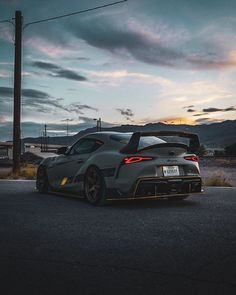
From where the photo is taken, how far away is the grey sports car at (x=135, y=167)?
8320 millimetres

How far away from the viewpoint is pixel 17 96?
19234mm

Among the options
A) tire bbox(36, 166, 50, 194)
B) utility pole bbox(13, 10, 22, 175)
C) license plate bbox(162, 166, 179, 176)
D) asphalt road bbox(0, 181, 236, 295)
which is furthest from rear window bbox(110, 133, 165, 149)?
utility pole bbox(13, 10, 22, 175)

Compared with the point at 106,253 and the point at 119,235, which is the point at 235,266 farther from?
the point at 119,235

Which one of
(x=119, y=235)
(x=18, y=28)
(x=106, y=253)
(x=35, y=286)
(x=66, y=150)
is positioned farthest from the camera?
(x=18, y=28)

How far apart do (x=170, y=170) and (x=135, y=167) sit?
71cm

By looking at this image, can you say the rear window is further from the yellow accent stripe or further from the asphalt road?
the yellow accent stripe

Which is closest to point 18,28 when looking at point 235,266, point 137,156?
point 137,156

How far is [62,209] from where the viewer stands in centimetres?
816

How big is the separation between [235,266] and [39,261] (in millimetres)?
1828

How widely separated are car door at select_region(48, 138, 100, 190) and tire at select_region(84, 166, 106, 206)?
1.71 ft

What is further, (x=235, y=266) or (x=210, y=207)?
(x=210, y=207)

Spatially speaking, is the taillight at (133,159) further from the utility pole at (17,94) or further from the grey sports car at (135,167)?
the utility pole at (17,94)

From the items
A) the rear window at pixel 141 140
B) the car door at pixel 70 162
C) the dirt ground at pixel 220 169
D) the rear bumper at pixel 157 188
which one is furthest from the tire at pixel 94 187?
the dirt ground at pixel 220 169

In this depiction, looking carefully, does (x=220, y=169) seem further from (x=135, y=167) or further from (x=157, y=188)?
(x=135, y=167)
